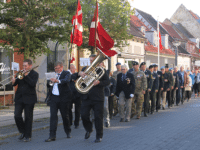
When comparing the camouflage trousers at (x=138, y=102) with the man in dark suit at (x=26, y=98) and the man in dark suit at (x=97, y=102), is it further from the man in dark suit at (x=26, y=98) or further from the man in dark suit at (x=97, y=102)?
the man in dark suit at (x=26, y=98)

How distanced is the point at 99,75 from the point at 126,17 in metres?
10.9

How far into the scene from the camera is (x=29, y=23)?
12.0m

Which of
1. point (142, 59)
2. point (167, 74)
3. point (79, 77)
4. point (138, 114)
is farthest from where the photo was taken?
point (142, 59)

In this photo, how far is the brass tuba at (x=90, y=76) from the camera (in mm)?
7898

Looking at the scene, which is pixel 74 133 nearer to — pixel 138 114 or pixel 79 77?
pixel 79 77

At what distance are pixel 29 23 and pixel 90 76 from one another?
15.9 ft

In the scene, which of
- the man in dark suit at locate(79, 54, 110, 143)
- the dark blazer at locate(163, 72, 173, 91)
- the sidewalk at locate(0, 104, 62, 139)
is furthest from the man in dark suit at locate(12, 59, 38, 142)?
the dark blazer at locate(163, 72, 173, 91)

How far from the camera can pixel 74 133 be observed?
9.52m

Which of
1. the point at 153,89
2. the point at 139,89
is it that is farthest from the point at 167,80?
the point at 139,89

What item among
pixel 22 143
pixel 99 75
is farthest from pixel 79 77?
pixel 22 143

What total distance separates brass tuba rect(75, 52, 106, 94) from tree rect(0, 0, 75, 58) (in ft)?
13.5

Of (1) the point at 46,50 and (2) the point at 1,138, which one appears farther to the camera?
(1) the point at 46,50

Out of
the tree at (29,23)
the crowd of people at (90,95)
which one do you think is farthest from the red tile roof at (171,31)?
the tree at (29,23)

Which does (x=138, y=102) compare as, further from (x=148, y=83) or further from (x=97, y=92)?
(x=97, y=92)
